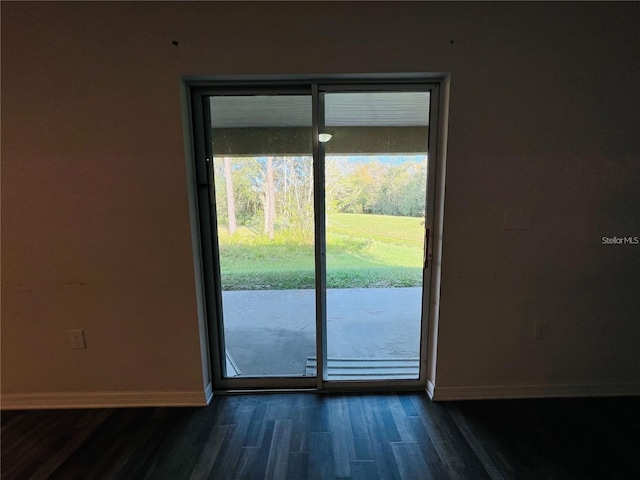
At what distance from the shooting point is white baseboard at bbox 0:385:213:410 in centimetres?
181

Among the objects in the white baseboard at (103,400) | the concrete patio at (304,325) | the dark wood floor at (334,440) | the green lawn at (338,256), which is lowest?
the dark wood floor at (334,440)

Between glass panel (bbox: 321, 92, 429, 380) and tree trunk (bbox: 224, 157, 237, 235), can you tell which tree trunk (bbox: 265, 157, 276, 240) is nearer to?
tree trunk (bbox: 224, 157, 237, 235)

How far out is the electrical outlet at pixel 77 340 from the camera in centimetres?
176

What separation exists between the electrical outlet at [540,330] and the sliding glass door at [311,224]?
0.71 meters

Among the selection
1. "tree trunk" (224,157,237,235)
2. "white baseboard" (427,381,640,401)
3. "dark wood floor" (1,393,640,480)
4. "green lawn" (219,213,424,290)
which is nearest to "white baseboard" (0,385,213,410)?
"dark wood floor" (1,393,640,480)

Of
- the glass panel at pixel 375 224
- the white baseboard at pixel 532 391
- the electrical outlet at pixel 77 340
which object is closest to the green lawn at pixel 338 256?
the glass panel at pixel 375 224

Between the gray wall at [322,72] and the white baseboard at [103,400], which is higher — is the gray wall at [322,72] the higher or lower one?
the higher one

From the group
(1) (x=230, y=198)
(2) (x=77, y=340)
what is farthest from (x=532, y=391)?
(2) (x=77, y=340)

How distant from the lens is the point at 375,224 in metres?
1.87

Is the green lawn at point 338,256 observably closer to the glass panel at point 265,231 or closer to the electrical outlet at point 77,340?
the glass panel at point 265,231

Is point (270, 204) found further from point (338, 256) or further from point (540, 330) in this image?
point (540, 330)

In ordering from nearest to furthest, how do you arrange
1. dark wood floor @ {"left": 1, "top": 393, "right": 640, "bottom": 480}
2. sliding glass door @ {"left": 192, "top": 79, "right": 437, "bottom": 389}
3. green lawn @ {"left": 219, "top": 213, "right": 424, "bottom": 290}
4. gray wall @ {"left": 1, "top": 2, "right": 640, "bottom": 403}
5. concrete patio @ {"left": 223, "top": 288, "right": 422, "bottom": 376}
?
1. dark wood floor @ {"left": 1, "top": 393, "right": 640, "bottom": 480}
2. gray wall @ {"left": 1, "top": 2, "right": 640, "bottom": 403}
3. sliding glass door @ {"left": 192, "top": 79, "right": 437, "bottom": 389}
4. green lawn @ {"left": 219, "top": 213, "right": 424, "bottom": 290}
5. concrete patio @ {"left": 223, "top": 288, "right": 422, "bottom": 376}

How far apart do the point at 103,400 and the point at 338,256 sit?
188 cm

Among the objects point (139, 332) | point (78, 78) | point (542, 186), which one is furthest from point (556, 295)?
point (78, 78)
